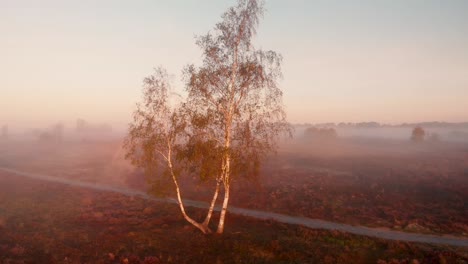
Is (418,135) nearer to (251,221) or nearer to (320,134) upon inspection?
(320,134)

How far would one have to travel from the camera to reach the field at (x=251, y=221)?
76.2 feet

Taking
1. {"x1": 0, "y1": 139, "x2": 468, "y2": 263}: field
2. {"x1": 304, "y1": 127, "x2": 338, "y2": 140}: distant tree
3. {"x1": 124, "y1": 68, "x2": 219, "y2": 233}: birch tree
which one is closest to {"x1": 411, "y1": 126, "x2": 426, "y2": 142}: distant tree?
{"x1": 304, "y1": 127, "x2": 338, "y2": 140}: distant tree

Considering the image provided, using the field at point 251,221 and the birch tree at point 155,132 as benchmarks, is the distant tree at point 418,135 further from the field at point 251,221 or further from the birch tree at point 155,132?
the birch tree at point 155,132

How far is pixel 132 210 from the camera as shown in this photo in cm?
3975

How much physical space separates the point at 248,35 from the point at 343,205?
30191 mm

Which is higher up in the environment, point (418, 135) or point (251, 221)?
point (418, 135)

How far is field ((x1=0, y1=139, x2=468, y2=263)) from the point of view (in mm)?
23234

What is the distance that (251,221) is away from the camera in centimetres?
3278

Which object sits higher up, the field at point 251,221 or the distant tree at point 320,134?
the distant tree at point 320,134

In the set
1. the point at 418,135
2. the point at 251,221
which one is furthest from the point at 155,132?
the point at 418,135

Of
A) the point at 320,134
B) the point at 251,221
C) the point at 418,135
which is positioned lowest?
the point at 251,221

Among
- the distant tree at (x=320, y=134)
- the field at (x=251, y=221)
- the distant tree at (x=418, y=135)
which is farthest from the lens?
the distant tree at (x=320, y=134)

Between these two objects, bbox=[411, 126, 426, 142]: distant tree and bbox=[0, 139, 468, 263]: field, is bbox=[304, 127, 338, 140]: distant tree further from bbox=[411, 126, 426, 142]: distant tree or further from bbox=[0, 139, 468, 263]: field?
bbox=[0, 139, 468, 263]: field

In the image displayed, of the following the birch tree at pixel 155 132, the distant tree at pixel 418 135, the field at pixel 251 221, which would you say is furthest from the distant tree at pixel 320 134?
the birch tree at pixel 155 132
